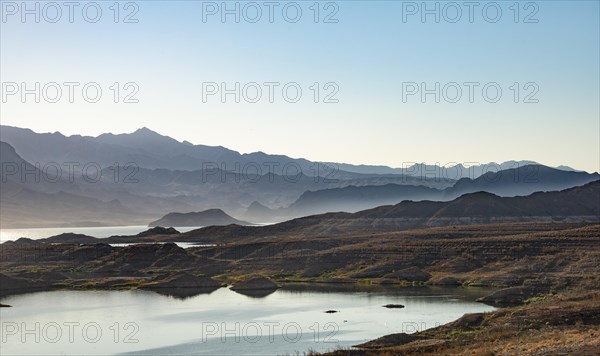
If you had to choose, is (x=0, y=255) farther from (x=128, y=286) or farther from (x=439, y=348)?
(x=439, y=348)

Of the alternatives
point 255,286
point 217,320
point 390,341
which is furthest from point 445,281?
point 390,341

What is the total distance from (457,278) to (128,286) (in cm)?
5432

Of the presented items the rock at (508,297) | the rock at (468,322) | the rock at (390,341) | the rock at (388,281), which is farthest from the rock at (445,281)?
the rock at (390,341)

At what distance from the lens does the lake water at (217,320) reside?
67625 mm

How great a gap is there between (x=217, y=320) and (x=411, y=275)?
47.5 metres

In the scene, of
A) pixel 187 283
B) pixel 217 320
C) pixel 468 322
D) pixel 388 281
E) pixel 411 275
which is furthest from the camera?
pixel 187 283

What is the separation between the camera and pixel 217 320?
8356 centimetres

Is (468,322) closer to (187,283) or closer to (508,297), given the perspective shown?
(508,297)

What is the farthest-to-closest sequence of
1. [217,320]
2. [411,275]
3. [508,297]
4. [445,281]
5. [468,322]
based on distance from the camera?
[411,275] < [445,281] < [508,297] < [217,320] < [468,322]

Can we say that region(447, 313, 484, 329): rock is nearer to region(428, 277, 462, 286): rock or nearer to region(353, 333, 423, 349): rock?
region(353, 333, 423, 349): rock

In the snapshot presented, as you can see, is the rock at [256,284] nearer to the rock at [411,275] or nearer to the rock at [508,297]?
the rock at [411,275]

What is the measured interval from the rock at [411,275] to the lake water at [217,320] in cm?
1004

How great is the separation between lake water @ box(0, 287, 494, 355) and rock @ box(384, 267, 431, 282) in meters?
10.0

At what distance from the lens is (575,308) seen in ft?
225
